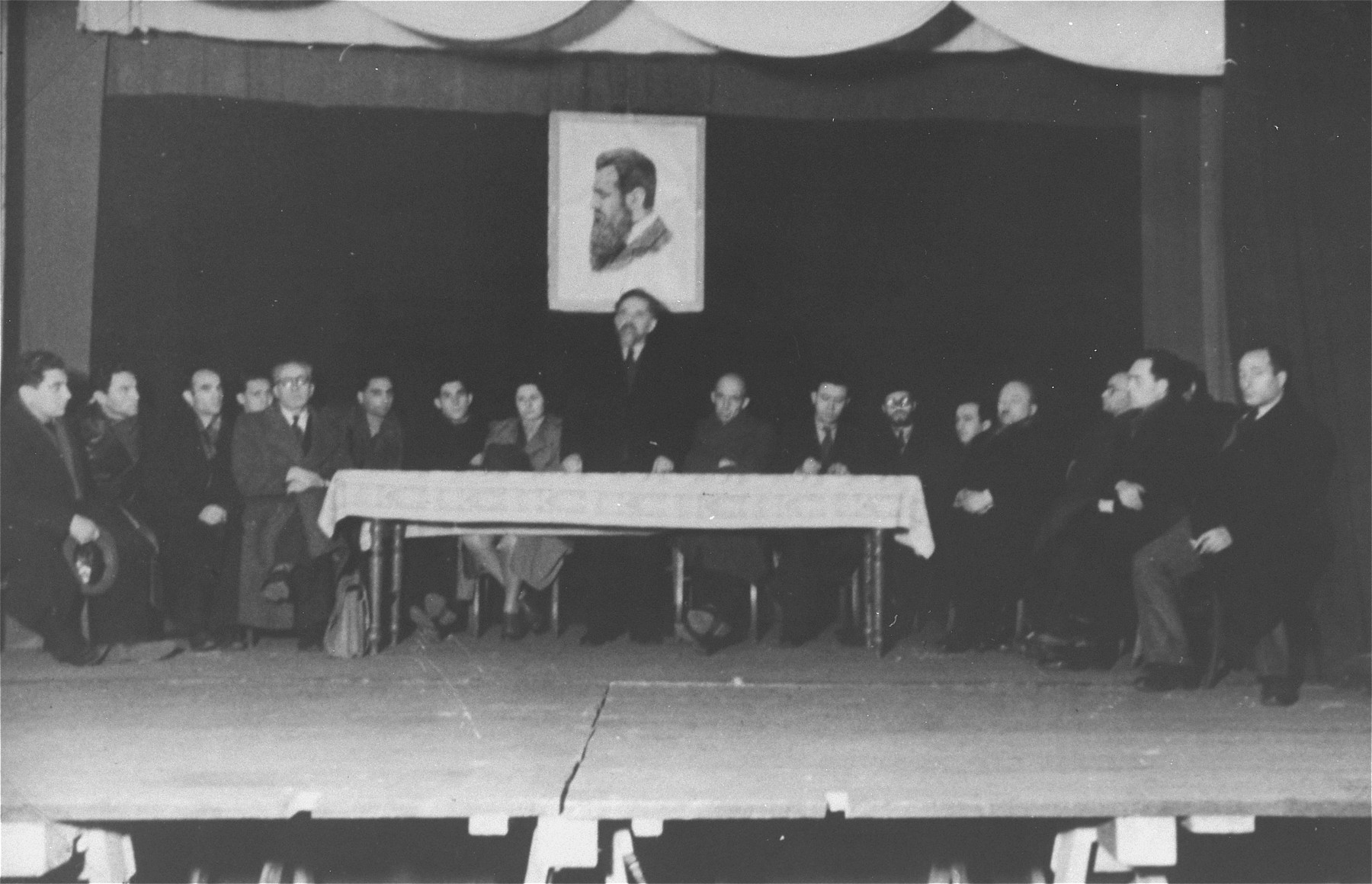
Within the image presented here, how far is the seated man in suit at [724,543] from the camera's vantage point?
5.46 m

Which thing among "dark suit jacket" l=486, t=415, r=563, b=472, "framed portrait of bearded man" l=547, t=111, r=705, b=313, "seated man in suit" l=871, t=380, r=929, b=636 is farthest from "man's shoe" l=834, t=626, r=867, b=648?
"framed portrait of bearded man" l=547, t=111, r=705, b=313

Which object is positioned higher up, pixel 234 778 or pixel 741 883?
pixel 234 778

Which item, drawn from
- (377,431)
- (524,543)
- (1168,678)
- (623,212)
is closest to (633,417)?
(524,543)

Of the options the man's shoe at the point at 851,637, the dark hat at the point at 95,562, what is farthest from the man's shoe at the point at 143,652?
the man's shoe at the point at 851,637

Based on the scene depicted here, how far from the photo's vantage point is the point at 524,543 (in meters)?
5.75

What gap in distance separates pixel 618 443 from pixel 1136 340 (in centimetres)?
300

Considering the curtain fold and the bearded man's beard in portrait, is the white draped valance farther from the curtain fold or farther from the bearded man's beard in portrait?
the bearded man's beard in portrait

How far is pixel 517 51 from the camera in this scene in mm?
6562

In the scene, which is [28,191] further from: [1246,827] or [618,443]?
[1246,827]

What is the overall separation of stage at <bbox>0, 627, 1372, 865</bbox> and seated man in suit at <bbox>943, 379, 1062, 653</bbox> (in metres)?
0.49

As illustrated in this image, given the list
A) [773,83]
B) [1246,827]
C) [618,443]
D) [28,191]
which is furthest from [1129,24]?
[28,191]

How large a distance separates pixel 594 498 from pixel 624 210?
2389 mm

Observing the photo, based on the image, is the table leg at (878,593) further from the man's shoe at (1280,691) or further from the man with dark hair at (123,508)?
the man with dark hair at (123,508)

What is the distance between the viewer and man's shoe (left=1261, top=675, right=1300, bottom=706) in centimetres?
423
